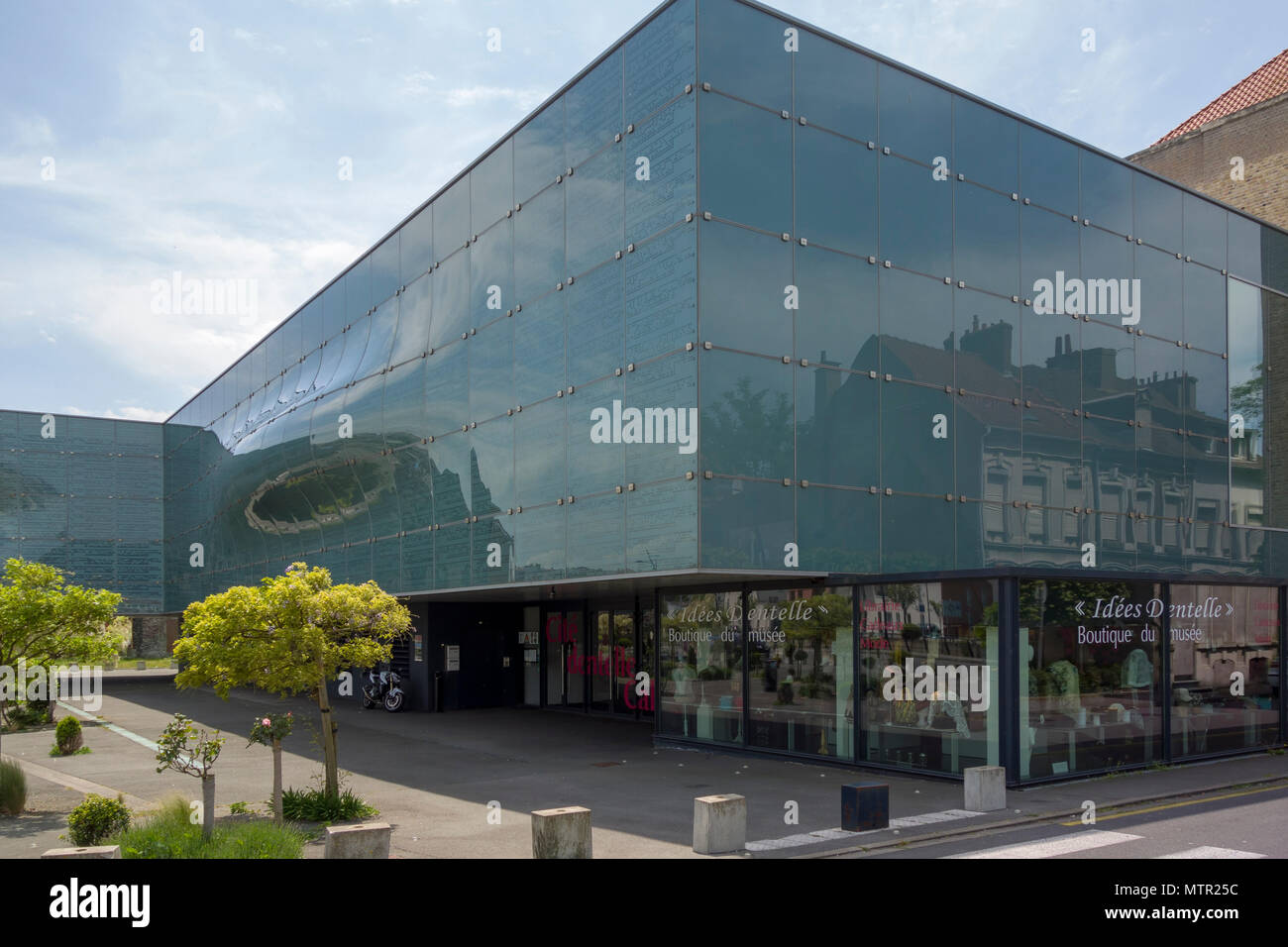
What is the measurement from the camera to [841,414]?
18688mm

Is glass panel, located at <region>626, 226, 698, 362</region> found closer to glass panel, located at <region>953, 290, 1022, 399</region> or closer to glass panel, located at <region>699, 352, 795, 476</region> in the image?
glass panel, located at <region>699, 352, 795, 476</region>

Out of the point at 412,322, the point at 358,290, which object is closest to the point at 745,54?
the point at 412,322

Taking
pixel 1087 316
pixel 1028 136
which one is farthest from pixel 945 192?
pixel 1087 316

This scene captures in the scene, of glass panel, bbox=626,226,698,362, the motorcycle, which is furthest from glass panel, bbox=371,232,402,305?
glass panel, bbox=626,226,698,362

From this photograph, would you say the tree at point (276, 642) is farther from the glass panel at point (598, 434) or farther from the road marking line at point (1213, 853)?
the road marking line at point (1213, 853)

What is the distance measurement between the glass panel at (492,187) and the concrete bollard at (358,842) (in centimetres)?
1524

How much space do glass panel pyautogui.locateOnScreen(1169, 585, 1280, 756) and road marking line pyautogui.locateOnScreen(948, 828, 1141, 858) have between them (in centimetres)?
708

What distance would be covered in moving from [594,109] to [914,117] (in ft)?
20.1

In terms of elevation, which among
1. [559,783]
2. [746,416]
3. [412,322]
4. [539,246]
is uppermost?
[539,246]

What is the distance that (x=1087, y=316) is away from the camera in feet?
75.6

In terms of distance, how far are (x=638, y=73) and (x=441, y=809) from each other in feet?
41.4

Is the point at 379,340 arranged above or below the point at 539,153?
below

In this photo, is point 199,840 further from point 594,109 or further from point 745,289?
point 594,109
